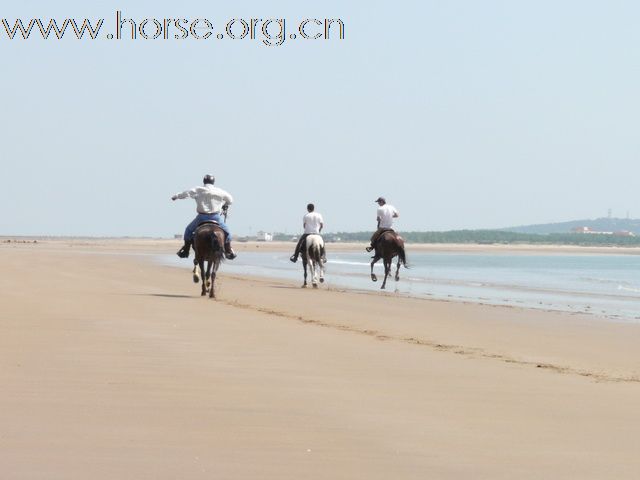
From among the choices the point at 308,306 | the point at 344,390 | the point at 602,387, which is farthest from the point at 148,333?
the point at 308,306

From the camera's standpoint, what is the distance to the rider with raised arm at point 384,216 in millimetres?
27891

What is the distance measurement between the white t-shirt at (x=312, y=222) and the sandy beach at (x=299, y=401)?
13119mm

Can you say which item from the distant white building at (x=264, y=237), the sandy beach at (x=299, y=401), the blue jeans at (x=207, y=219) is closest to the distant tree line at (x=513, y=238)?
the distant white building at (x=264, y=237)

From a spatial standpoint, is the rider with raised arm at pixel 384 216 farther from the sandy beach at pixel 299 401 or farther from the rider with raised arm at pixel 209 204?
the sandy beach at pixel 299 401

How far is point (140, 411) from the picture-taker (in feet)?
20.9

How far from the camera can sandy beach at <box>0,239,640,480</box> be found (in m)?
5.24

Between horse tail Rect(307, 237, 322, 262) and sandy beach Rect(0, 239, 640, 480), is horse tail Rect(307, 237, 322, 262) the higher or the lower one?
the higher one

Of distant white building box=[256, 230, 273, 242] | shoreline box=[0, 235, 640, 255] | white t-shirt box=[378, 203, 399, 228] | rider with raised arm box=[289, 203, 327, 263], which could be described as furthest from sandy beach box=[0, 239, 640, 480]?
distant white building box=[256, 230, 273, 242]

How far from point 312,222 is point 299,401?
786 inches

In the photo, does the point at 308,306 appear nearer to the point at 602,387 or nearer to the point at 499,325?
the point at 499,325

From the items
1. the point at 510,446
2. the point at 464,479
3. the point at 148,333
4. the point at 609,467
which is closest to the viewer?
the point at 464,479

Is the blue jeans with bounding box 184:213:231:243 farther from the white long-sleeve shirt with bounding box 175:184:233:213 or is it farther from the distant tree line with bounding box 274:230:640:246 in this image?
the distant tree line with bounding box 274:230:640:246

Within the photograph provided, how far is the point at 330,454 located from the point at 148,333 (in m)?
5.69

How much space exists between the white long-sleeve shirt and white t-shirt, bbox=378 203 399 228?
8.91 meters
